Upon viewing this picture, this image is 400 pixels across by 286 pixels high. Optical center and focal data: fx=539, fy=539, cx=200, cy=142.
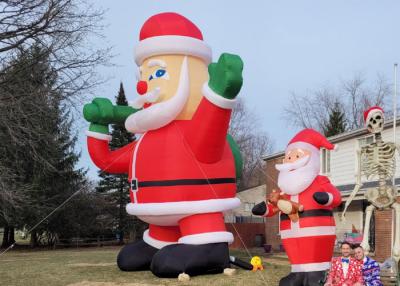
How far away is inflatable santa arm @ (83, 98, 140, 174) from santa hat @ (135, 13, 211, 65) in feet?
4.07

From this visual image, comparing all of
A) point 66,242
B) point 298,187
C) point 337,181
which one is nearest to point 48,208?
point 66,242

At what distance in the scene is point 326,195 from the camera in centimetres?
776

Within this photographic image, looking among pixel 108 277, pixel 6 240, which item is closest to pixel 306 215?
pixel 108 277

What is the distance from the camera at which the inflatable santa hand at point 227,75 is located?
8367 millimetres

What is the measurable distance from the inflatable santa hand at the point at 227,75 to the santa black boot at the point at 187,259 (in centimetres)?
271

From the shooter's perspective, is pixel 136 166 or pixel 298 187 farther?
pixel 136 166

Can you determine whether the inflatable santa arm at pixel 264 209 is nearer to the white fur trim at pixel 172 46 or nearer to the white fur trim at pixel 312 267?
the white fur trim at pixel 312 267

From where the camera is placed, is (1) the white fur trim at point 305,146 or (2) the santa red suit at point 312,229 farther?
(1) the white fur trim at point 305,146

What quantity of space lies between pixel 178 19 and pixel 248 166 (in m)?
32.8

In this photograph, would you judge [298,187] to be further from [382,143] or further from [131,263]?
[131,263]

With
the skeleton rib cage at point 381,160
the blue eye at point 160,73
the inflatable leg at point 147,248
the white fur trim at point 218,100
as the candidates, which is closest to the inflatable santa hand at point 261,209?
the skeleton rib cage at point 381,160

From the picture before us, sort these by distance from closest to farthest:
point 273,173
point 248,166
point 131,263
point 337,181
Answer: point 131,263 → point 337,181 → point 273,173 → point 248,166

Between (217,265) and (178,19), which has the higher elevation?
(178,19)

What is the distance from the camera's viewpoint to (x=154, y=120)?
9938mm
